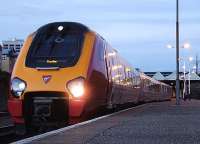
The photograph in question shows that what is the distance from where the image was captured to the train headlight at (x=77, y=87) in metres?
15.6

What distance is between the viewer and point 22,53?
16750mm

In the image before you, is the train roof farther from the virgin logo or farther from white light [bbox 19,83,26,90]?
white light [bbox 19,83,26,90]

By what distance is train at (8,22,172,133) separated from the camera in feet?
51.0

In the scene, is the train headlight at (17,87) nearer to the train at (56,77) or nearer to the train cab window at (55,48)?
the train at (56,77)

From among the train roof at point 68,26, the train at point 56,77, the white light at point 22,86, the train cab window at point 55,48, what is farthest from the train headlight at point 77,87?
the train roof at point 68,26

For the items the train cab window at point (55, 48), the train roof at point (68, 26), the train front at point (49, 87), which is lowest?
the train front at point (49, 87)

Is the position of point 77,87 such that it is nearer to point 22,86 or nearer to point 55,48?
point 22,86

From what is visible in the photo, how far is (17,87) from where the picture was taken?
621 inches

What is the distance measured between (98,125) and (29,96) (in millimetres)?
2611

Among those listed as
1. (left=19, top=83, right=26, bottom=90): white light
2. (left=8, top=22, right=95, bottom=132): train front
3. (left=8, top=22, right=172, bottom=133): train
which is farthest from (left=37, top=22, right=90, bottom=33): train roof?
(left=19, top=83, right=26, bottom=90): white light

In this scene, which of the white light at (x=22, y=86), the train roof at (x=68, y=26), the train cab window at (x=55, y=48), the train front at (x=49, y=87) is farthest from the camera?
the train roof at (x=68, y=26)

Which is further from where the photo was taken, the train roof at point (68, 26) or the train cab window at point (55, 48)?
Answer: the train roof at point (68, 26)

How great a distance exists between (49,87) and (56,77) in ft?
1.14

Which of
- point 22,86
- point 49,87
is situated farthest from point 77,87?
point 22,86
